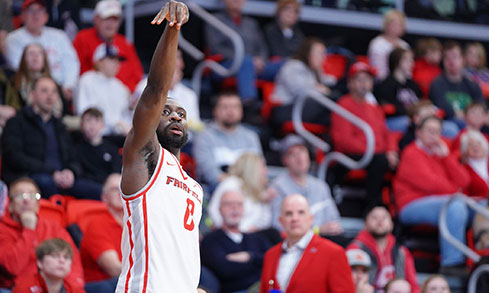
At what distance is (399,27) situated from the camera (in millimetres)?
12359

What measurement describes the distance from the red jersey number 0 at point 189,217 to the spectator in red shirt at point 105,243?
267 cm

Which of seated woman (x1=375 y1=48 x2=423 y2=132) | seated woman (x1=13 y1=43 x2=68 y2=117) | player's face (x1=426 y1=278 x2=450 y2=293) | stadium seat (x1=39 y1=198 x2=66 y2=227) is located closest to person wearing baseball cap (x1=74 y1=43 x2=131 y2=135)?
seated woman (x1=13 y1=43 x2=68 y2=117)

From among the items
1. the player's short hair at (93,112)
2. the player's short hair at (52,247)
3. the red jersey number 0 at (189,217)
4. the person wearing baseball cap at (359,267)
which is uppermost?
the player's short hair at (93,112)

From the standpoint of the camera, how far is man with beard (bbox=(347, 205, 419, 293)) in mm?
8469

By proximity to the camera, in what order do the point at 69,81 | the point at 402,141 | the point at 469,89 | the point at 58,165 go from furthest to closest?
1. the point at 469,89
2. the point at 402,141
3. the point at 69,81
4. the point at 58,165

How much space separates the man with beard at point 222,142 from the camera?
372 inches

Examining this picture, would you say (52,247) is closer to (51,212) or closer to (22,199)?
(22,199)

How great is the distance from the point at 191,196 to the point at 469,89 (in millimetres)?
8103

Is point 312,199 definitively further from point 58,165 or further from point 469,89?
point 469,89

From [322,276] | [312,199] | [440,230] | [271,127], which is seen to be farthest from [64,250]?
[271,127]

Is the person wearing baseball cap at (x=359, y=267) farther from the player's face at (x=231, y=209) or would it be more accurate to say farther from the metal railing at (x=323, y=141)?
the metal railing at (x=323, y=141)

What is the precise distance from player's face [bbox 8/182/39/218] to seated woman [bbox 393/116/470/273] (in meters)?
3.95

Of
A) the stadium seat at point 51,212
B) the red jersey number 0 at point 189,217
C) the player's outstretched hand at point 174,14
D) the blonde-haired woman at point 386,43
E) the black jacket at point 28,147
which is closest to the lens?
the player's outstretched hand at point 174,14

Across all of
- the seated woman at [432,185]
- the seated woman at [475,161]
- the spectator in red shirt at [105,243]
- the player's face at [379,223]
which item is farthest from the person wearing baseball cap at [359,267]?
the seated woman at [475,161]
